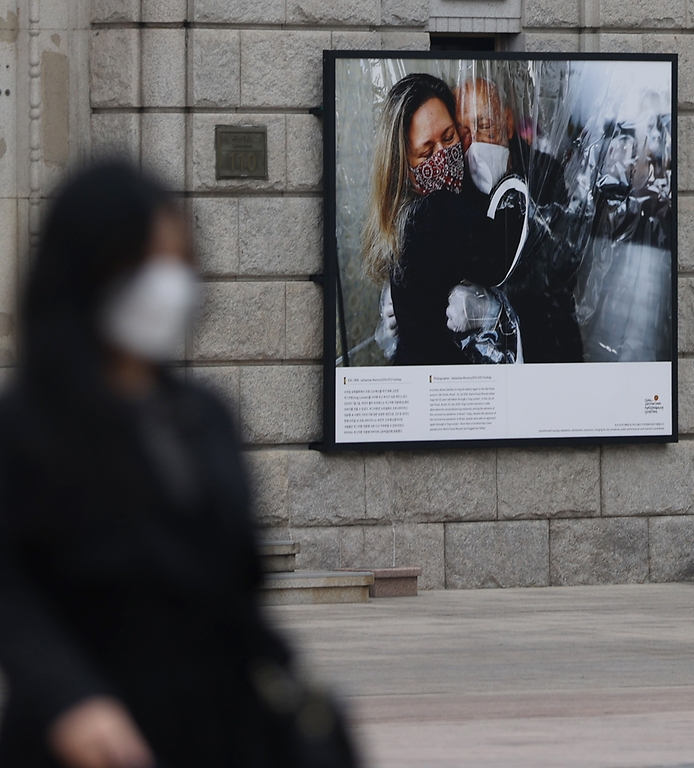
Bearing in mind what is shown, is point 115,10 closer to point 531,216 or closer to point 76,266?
point 531,216

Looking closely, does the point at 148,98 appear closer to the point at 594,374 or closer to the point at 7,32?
the point at 7,32

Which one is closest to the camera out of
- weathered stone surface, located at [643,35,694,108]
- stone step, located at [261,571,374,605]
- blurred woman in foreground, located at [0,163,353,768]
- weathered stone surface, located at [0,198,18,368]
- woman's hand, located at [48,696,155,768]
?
woman's hand, located at [48,696,155,768]

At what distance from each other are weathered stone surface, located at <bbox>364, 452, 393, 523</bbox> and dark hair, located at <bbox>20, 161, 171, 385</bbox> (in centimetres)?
1073

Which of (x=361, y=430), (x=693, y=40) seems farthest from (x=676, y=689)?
(x=693, y=40)

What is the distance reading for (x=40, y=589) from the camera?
230 centimetres

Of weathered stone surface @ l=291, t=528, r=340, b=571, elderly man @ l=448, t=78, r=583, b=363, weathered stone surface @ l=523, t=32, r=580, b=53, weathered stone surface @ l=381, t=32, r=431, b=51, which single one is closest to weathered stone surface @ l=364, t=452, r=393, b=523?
weathered stone surface @ l=291, t=528, r=340, b=571

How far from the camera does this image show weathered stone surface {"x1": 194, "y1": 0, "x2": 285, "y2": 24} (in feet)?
42.1

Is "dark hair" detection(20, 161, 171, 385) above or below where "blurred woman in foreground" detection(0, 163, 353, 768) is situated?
above

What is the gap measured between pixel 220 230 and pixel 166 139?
2.61 feet

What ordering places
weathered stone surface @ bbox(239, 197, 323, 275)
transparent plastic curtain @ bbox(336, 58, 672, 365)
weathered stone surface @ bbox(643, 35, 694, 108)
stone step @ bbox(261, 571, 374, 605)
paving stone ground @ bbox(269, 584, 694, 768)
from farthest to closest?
1. weathered stone surface @ bbox(643, 35, 694, 108)
2. transparent plastic curtain @ bbox(336, 58, 672, 365)
3. weathered stone surface @ bbox(239, 197, 323, 275)
4. stone step @ bbox(261, 571, 374, 605)
5. paving stone ground @ bbox(269, 584, 694, 768)

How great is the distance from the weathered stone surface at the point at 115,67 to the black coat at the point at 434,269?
7.72 feet

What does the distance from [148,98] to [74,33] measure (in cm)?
77

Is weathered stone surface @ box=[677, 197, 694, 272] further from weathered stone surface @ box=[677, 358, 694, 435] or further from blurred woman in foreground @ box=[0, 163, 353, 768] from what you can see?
blurred woman in foreground @ box=[0, 163, 353, 768]

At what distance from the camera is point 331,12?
512 inches
